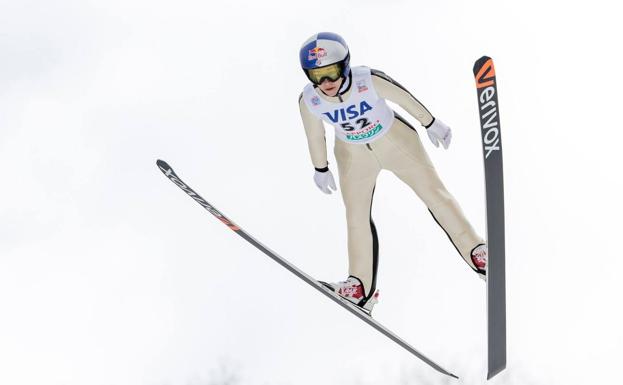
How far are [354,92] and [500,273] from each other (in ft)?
6.44

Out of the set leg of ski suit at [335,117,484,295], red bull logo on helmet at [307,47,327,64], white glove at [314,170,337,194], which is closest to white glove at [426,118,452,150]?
leg of ski suit at [335,117,484,295]

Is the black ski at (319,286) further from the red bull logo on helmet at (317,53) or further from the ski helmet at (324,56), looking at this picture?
the red bull logo on helmet at (317,53)

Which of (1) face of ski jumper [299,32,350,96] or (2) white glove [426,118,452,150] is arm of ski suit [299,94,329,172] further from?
(2) white glove [426,118,452,150]

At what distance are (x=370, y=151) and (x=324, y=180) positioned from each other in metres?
0.53

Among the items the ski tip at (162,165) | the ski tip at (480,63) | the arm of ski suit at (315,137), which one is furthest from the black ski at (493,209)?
the ski tip at (162,165)

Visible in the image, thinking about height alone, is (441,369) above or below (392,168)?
below

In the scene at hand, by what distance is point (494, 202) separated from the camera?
7.73m

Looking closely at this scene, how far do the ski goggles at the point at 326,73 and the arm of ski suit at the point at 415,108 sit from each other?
426 mm

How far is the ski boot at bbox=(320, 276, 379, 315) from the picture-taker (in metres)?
8.98

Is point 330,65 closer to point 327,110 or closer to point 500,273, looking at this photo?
point 327,110

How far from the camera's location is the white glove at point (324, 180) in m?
8.80

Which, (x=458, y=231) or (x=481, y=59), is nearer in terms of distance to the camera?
(x=481, y=59)

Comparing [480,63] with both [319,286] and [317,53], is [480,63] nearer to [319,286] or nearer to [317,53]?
[317,53]

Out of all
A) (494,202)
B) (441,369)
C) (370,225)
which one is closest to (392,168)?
(370,225)
